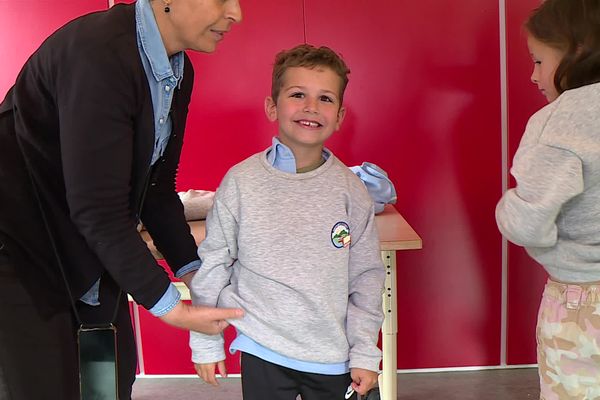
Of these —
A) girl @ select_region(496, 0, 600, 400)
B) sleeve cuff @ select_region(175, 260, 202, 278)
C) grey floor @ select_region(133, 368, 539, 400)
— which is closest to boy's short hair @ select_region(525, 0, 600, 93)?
girl @ select_region(496, 0, 600, 400)

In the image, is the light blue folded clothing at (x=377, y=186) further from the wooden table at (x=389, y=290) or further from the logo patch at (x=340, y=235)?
the logo patch at (x=340, y=235)

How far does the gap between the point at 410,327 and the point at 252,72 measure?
A: 47.2 inches

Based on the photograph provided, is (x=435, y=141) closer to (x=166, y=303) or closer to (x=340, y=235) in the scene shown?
(x=340, y=235)

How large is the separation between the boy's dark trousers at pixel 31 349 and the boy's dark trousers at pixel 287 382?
1.09 ft

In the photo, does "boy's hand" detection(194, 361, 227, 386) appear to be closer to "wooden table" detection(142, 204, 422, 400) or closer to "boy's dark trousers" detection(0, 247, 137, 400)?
"boy's dark trousers" detection(0, 247, 137, 400)

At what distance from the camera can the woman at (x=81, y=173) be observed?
0.96 meters

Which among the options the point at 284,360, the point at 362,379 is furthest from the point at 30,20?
the point at 362,379

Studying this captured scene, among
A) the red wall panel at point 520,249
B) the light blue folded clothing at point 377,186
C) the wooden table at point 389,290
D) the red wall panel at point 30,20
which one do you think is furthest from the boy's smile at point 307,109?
the red wall panel at point 30,20

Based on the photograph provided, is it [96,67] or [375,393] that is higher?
[96,67]

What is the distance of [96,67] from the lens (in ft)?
3.10

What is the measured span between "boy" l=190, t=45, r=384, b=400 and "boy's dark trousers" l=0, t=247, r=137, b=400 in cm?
24

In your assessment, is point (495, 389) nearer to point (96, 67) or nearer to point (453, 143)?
point (453, 143)

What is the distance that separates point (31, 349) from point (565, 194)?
3.21 feet

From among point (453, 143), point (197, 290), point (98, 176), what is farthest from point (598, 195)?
point (453, 143)
